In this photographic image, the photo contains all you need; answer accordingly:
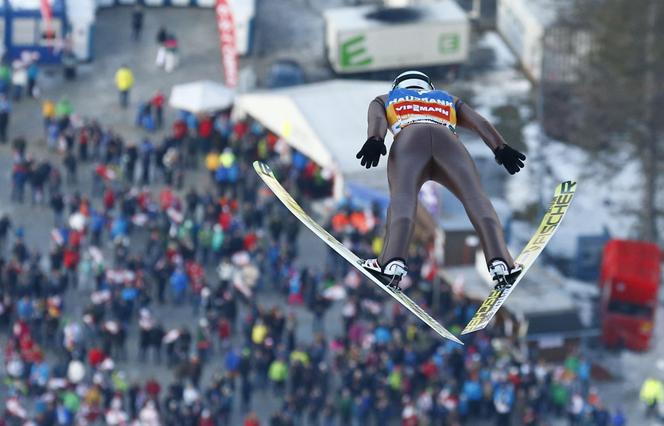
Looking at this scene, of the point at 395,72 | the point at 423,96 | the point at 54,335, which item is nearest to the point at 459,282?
the point at 54,335

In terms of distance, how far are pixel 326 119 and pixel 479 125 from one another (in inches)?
1295

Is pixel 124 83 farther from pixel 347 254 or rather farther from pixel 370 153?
pixel 370 153

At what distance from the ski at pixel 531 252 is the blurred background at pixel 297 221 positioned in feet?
69.1

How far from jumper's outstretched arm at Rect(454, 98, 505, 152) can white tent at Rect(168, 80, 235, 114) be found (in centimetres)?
3481

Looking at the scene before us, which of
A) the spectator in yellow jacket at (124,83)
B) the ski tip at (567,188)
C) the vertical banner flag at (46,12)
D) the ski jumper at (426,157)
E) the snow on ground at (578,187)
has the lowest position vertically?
the snow on ground at (578,187)

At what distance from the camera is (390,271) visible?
19.1m

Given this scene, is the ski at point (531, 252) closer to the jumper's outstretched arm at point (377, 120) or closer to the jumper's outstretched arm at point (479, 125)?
the jumper's outstretched arm at point (479, 125)

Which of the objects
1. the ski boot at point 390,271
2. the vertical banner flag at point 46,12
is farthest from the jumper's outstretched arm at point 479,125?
the vertical banner flag at point 46,12

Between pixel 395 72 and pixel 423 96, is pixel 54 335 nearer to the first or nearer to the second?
pixel 395 72

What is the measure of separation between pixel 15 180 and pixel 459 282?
41.9 feet

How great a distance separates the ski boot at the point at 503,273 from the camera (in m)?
19.1

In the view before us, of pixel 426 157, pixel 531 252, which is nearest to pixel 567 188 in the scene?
pixel 531 252

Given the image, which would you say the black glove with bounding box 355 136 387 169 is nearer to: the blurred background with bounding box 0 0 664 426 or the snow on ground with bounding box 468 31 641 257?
the blurred background with bounding box 0 0 664 426

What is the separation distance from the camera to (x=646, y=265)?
1928 inches
